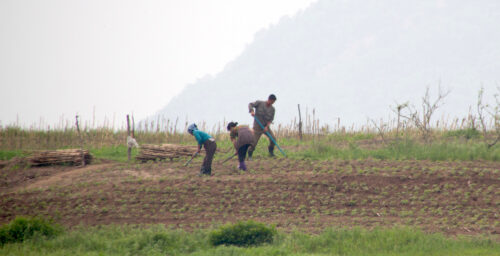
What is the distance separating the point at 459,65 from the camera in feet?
420

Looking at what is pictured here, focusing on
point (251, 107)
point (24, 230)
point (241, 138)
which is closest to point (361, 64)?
point (251, 107)

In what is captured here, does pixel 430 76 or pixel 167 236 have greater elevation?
pixel 430 76

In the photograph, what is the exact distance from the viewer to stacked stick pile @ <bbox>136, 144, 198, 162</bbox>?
53.6 feet

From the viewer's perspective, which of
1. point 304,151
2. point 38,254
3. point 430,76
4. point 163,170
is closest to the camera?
point 38,254

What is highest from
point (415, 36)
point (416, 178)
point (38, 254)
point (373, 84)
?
point (415, 36)

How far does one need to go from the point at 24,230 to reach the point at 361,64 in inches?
5608

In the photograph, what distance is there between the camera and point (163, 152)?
644 inches

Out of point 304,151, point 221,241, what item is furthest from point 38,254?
point 304,151

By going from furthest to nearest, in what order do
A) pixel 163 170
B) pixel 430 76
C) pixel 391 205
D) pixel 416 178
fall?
pixel 430 76
pixel 163 170
pixel 416 178
pixel 391 205

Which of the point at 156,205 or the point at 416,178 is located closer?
the point at 156,205

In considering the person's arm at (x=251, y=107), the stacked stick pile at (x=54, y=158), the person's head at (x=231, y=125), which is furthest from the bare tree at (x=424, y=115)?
the stacked stick pile at (x=54, y=158)

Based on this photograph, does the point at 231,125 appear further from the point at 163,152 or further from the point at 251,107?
the point at 163,152

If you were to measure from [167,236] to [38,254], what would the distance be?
1.89 metres

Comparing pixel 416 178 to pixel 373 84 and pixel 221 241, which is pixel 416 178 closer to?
pixel 221 241
